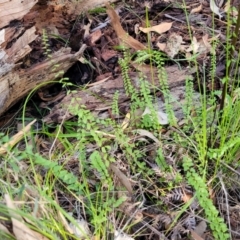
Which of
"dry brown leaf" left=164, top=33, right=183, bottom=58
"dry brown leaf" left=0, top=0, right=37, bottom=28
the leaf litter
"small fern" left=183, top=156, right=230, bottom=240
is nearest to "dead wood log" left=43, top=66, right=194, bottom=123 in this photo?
the leaf litter

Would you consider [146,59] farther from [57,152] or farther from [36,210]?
[36,210]

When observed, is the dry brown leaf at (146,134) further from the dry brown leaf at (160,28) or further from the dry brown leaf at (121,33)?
the dry brown leaf at (160,28)

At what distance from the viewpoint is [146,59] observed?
7.72ft

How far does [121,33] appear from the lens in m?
2.46

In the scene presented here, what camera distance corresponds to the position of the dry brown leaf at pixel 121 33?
7.88 ft

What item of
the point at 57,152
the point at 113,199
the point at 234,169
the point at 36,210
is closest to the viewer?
the point at 36,210

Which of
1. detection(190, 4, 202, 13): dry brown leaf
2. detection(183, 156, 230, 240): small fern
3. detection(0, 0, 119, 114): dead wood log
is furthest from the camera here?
detection(190, 4, 202, 13): dry brown leaf

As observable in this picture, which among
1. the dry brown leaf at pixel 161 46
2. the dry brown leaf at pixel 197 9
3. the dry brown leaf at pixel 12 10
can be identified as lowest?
the dry brown leaf at pixel 197 9

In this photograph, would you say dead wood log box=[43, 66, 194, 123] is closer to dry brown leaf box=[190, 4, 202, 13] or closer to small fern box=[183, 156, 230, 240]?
dry brown leaf box=[190, 4, 202, 13]

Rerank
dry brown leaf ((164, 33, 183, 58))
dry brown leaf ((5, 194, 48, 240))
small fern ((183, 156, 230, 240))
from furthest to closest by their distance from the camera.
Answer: dry brown leaf ((164, 33, 183, 58)) < small fern ((183, 156, 230, 240)) < dry brown leaf ((5, 194, 48, 240))

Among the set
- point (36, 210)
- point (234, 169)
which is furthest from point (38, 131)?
point (234, 169)

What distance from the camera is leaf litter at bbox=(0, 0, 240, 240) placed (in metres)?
1.72

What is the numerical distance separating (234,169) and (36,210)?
763 millimetres

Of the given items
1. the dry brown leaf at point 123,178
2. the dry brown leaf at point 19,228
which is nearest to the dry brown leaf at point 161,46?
the dry brown leaf at point 123,178
